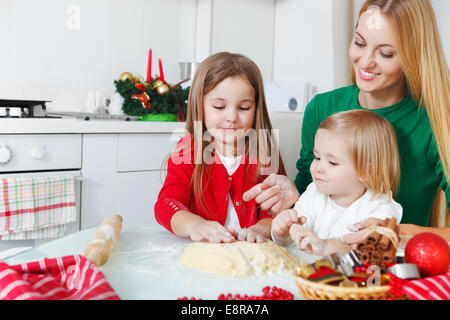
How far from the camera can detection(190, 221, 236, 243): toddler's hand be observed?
84 cm

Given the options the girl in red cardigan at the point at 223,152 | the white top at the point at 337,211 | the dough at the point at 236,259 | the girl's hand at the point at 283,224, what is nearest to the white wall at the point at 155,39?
the girl in red cardigan at the point at 223,152

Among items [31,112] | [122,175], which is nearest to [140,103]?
[122,175]

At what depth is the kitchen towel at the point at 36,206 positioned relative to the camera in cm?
176

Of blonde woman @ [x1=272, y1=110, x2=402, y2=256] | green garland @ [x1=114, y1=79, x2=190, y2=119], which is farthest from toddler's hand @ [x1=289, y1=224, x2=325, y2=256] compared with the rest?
green garland @ [x1=114, y1=79, x2=190, y2=119]

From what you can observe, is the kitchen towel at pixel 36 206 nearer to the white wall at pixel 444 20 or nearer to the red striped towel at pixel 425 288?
the red striped towel at pixel 425 288

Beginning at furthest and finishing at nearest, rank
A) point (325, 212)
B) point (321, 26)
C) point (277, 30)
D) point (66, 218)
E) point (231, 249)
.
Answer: point (277, 30), point (321, 26), point (66, 218), point (325, 212), point (231, 249)

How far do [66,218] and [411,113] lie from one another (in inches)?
55.5

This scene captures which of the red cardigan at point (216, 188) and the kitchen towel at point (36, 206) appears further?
the kitchen towel at point (36, 206)

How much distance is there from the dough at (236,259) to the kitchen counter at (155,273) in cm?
1

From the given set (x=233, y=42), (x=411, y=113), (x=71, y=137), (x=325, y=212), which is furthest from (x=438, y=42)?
(x=233, y=42)

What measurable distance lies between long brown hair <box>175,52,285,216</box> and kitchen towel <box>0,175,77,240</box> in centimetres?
91
